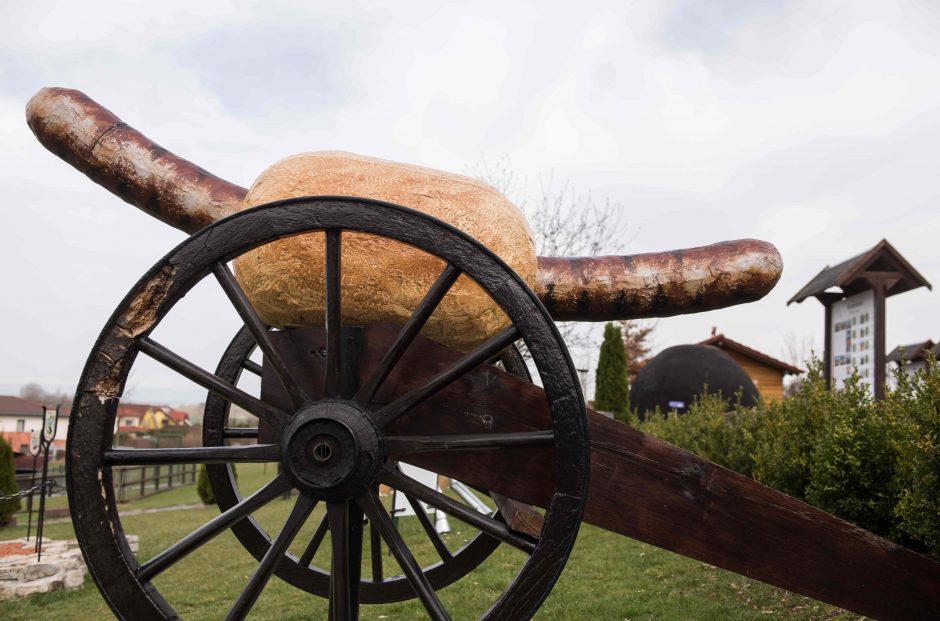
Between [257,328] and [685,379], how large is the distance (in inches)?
686

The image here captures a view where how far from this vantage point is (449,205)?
8.21 feet

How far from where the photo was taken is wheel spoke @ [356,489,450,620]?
213 centimetres

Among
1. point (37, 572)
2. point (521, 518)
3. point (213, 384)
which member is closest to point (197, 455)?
point (213, 384)

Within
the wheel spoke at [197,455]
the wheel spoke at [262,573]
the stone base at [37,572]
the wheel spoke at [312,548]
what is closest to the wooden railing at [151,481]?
the stone base at [37,572]

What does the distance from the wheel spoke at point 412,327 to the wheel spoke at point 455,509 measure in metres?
0.24

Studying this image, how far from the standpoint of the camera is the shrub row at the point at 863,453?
3564 millimetres

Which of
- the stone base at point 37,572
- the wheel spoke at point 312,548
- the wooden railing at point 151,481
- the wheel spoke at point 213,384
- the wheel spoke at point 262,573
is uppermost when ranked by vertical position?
the wheel spoke at point 213,384

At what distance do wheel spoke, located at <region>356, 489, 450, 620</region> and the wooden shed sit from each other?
24.0 m

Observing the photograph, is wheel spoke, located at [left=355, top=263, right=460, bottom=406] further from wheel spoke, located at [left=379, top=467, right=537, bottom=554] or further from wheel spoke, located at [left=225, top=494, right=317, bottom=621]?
wheel spoke, located at [left=225, top=494, right=317, bottom=621]

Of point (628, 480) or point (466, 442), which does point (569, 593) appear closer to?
point (628, 480)

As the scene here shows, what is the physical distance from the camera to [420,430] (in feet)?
8.14

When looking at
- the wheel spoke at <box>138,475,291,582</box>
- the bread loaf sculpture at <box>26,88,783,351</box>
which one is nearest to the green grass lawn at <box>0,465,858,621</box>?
the bread loaf sculpture at <box>26,88,783,351</box>

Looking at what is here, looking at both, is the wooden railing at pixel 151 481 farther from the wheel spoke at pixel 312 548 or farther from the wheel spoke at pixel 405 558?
the wheel spoke at pixel 405 558

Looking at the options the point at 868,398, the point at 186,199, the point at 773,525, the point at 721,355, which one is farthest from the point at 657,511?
the point at 721,355
